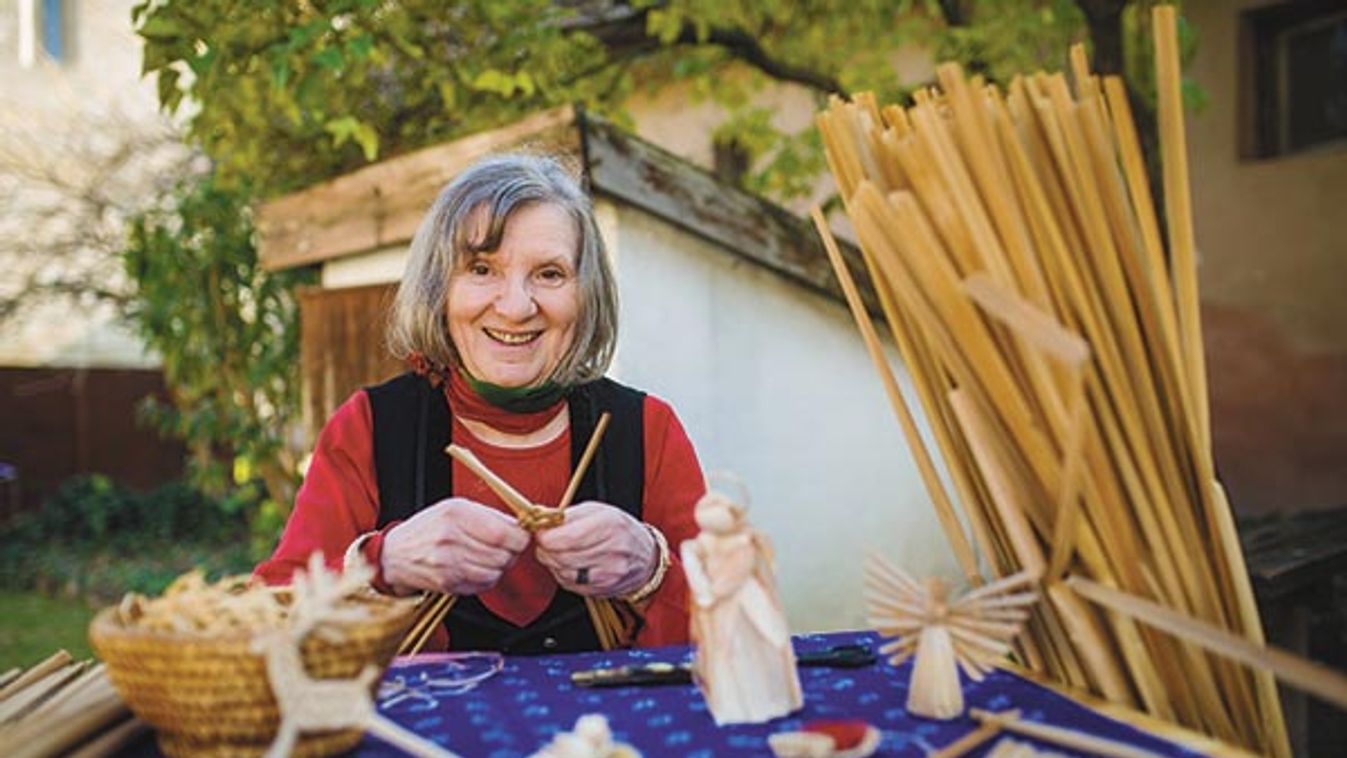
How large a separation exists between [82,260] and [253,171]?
407cm

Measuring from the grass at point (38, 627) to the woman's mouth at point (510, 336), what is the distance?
175 inches

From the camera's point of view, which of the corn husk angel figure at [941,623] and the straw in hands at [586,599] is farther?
the straw in hands at [586,599]

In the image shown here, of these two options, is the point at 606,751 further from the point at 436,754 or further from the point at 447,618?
the point at 447,618

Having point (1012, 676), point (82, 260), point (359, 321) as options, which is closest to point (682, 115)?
point (359, 321)

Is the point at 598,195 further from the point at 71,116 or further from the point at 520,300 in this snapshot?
the point at 71,116

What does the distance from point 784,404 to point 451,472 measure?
195cm

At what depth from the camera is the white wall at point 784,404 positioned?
134 inches

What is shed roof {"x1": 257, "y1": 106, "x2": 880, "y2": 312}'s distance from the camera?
313 cm

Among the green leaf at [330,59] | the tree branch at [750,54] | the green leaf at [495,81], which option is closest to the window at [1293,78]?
the tree branch at [750,54]

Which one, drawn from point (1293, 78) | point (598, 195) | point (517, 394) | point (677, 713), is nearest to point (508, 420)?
point (517, 394)

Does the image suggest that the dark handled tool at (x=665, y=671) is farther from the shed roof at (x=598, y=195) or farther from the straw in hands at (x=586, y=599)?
the shed roof at (x=598, y=195)

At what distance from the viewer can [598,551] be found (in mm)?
1567

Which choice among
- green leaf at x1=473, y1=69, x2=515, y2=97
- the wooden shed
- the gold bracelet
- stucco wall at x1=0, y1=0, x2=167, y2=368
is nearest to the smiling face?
the gold bracelet

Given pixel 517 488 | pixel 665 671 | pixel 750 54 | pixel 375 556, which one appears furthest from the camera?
pixel 750 54
